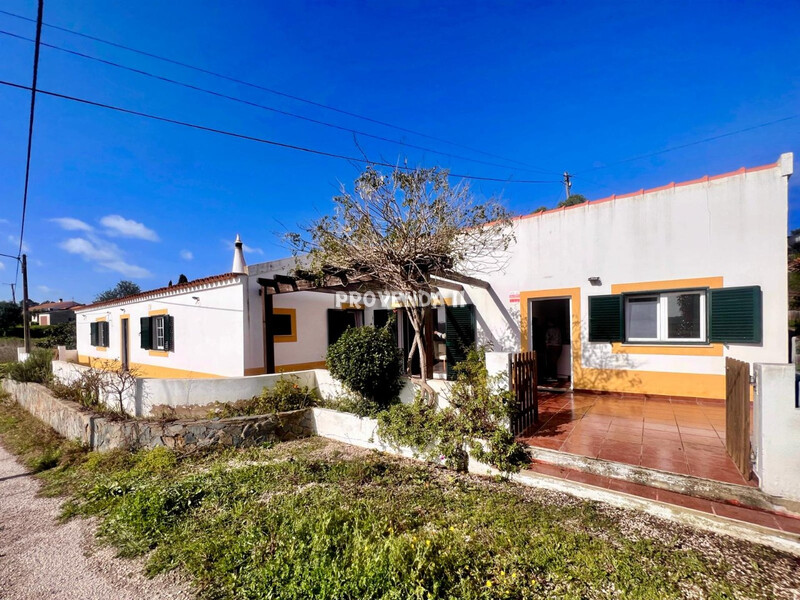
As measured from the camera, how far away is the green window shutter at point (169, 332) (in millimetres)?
10828

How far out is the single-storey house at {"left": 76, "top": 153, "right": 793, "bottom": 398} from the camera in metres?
5.88

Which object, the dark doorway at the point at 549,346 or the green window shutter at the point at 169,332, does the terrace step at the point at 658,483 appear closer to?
the dark doorway at the point at 549,346

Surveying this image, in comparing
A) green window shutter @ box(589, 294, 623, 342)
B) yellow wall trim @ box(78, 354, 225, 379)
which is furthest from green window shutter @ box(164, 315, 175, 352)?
green window shutter @ box(589, 294, 623, 342)

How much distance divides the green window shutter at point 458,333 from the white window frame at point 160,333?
912cm

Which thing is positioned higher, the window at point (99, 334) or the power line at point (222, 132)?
the power line at point (222, 132)

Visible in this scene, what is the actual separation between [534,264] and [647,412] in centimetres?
367

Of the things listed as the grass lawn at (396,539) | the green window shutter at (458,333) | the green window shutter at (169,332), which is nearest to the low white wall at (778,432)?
the grass lawn at (396,539)

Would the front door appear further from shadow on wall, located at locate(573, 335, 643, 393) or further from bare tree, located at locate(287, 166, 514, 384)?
shadow on wall, located at locate(573, 335, 643, 393)

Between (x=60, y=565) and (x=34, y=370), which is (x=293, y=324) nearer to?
(x=60, y=565)

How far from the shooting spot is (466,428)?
4.55 metres

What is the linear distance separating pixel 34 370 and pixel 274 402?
10.4 meters

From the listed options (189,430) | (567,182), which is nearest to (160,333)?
(189,430)

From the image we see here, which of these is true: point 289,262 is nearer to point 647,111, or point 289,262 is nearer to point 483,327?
point 483,327

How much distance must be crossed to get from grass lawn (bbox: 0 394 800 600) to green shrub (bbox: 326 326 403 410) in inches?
48.2
